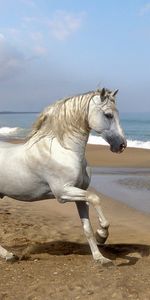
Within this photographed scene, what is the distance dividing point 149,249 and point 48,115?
272 centimetres

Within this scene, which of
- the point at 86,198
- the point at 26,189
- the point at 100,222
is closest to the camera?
the point at 86,198

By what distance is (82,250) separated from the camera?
7824 millimetres

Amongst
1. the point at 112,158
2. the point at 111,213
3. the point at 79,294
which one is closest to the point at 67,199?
the point at 79,294

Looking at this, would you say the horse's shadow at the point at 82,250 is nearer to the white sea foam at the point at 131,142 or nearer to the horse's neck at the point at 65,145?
the horse's neck at the point at 65,145

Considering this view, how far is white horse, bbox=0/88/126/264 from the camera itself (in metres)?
6.23

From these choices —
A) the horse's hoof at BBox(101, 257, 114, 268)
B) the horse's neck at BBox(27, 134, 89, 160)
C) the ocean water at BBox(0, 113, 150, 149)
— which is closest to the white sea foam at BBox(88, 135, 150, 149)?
the ocean water at BBox(0, 113, 150, 149)

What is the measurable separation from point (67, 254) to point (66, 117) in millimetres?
2241

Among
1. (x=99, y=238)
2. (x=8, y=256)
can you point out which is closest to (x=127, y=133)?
(x=8, y=256)

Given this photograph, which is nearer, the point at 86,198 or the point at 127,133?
the point at 86,198

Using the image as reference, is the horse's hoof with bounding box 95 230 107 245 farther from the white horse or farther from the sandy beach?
the sandy beach

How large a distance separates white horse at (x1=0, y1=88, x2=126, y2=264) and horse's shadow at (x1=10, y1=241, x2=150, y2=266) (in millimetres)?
744

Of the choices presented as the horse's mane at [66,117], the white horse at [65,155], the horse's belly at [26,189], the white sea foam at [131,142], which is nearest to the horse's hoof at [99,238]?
the white horse at [65,155]

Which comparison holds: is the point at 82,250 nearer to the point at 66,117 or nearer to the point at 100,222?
the point at 100,222

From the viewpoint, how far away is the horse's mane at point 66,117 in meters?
6.36
